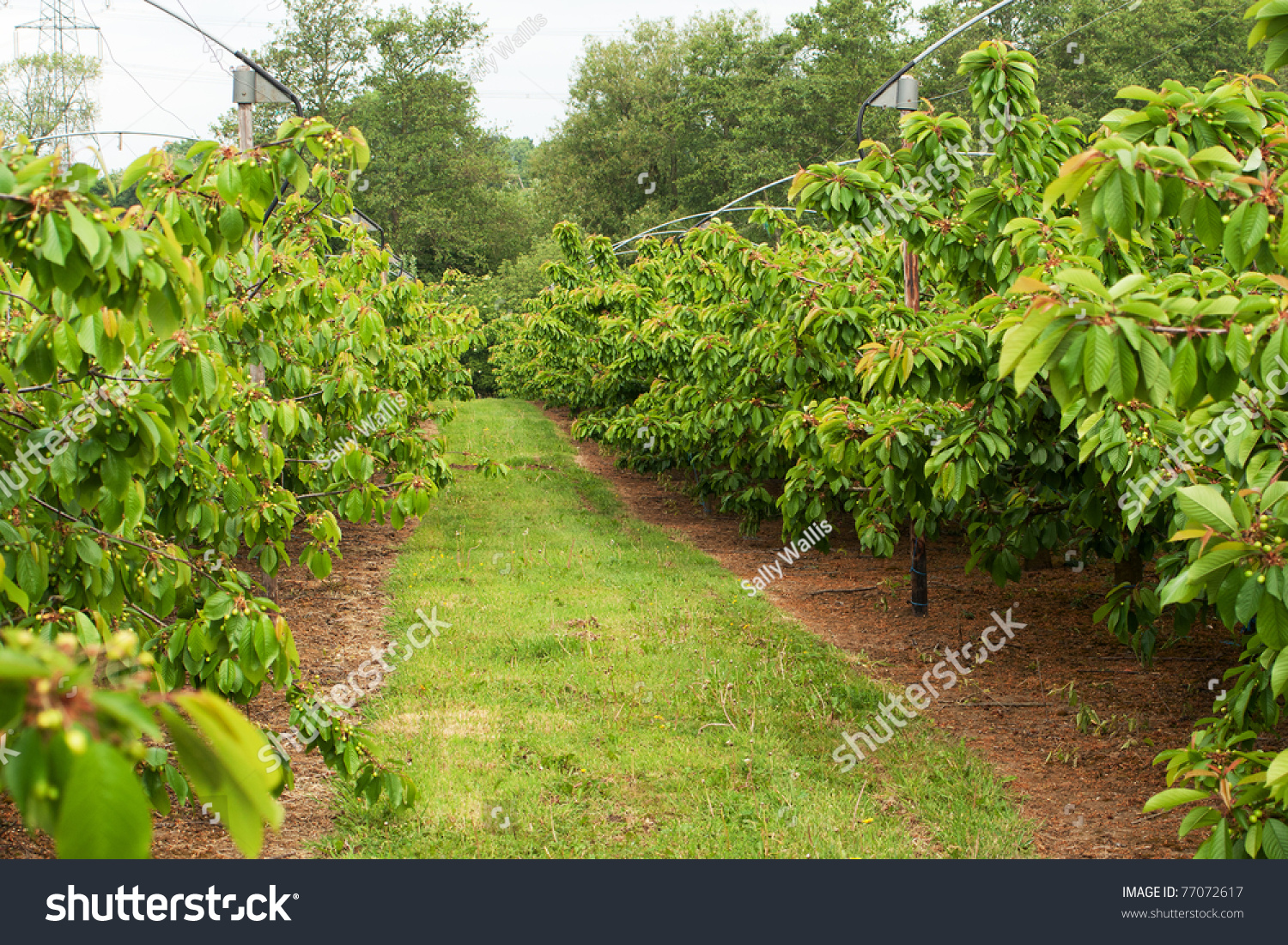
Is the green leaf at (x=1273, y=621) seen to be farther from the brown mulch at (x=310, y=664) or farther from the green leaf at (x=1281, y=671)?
the brown mulch at (x=310, y=664)

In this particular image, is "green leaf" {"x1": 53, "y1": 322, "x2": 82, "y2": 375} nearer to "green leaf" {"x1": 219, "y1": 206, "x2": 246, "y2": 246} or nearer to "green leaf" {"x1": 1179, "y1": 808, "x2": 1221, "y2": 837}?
"green leaf" {"x1": 219, "y1": 206, "x2": 246, "y2": 246}

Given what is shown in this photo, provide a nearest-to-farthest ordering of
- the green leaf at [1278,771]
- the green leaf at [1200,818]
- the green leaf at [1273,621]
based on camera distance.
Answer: the green leaf at [1278,771] → the green leaf at [1273,621] → the green leaf at [1200,818]

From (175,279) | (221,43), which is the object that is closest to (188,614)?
(175,279)

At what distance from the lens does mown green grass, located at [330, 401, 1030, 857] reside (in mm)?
4734

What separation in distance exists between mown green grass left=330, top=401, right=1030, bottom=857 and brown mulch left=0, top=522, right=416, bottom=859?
24 centimetres

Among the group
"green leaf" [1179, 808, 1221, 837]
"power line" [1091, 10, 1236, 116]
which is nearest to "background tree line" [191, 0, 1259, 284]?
"power line" [1091, 10, 1236, 116]

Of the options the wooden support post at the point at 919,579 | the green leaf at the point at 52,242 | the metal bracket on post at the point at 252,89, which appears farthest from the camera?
the wooden support post at the point at 919,579

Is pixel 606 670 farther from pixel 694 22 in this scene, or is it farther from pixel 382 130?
pixel 694 22

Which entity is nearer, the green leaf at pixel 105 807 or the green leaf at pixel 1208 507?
the green leaf at pixel 105 807

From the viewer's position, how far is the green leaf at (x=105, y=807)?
35.1 inches

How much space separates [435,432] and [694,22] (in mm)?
27149

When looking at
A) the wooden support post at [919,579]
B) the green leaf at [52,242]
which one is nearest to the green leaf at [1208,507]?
the green leaf at [52,242]

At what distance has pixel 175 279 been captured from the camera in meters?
2.37

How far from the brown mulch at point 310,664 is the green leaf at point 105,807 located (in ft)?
11.2
